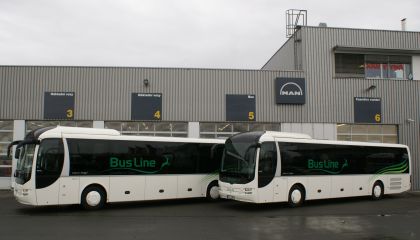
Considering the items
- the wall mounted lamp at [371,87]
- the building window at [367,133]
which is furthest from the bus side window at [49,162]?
the wall mounted lamp at [371,87]

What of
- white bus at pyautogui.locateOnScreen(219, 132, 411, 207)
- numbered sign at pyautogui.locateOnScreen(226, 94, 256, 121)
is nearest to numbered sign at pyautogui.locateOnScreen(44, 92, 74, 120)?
numbered sign at pyautogui.locateOnScreen(226, 94, 256, 121)

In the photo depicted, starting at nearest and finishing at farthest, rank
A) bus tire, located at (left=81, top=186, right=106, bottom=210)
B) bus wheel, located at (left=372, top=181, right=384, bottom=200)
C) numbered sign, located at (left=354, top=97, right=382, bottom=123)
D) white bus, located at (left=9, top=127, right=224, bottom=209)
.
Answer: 1. white bus, located at (left=9, top=127, right=224, bottom=209)
2. bus tire, located at (left=81, top=186, right=106, bottom=210)
3. bus wheel, located at (left=372, top=181, right=384, bottom=200)
4. numbered sign, located at (left=354, top=97, right=382, bottom=123)

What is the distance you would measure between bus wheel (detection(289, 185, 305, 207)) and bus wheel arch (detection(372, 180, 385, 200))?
493 cm

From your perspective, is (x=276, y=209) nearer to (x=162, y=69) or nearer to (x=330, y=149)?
(x=330, y=149)

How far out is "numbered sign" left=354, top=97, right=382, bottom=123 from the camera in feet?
87.8

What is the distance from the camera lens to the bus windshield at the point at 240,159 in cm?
1598

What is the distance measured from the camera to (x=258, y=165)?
15945mm

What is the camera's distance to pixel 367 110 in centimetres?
2688

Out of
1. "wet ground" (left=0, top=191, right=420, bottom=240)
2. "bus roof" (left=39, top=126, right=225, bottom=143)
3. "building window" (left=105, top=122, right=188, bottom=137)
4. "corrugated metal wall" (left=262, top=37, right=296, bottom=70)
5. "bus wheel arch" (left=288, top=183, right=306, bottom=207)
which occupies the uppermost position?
"corrugated metal wall" (left=262, top=37, right=296, bottom=70)

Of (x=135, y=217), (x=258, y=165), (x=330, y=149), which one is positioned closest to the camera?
(x=135, y=217)

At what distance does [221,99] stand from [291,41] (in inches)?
250

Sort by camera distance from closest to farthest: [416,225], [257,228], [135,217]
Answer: [257,228], [416,225], [135,217]

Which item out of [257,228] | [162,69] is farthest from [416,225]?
[162,69]

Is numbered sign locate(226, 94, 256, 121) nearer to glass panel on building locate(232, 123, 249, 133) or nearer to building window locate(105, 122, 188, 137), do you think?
glass panel on building locate(232, 123, 249, 133)
